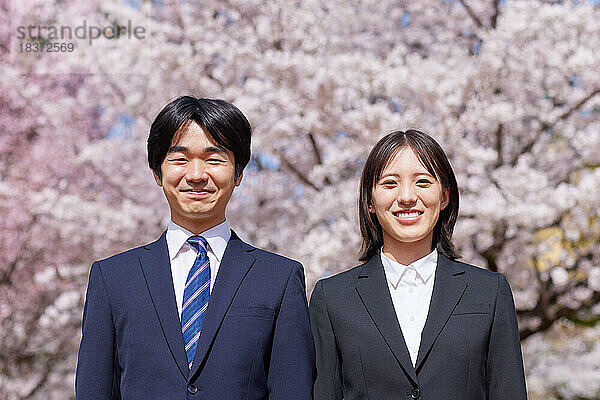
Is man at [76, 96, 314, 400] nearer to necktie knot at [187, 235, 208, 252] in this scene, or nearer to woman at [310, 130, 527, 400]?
necktie knot at [187, 235, 208, 252]

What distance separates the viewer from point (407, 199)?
293cm

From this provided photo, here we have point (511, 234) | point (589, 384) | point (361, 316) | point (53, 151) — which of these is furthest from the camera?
point (53, 151)

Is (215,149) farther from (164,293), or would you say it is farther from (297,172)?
(297,172)

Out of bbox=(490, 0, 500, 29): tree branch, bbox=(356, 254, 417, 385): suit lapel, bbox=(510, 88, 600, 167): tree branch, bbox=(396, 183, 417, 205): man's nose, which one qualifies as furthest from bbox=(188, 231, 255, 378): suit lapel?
bbox=(490, 0, 500, 29): tree branch

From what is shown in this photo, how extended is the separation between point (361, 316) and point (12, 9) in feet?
27.1

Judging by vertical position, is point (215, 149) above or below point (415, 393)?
above

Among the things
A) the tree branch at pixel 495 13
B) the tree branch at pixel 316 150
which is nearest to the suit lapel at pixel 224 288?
the tree branch at pixel 316 150

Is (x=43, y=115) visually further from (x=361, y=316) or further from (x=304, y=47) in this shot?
(x=361, y=316)

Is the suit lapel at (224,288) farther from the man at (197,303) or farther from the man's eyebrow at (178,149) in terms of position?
the man's eyebrow at (178,149)

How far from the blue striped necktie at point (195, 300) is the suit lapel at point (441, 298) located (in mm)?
792

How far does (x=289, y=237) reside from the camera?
793 centimetres

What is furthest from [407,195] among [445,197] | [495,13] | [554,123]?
[495,13]

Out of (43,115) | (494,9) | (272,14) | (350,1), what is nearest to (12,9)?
(43,115)

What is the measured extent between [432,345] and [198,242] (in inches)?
36.2
